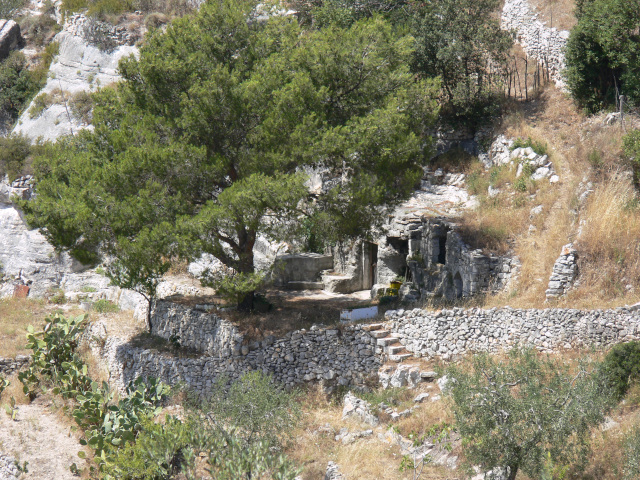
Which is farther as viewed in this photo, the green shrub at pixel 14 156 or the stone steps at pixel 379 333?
the green shrub at pixel 14 156

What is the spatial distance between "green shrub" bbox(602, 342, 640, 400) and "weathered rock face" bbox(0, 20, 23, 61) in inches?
1582

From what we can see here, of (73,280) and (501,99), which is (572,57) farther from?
(73,280)

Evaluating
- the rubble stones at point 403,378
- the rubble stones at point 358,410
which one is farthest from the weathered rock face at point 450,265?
the rubble stones at point 358,410

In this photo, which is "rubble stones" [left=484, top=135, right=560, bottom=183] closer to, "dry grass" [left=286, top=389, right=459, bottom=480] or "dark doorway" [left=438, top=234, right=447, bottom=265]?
"dark doorway" [left=438, top=234, right=447, bottom=265]

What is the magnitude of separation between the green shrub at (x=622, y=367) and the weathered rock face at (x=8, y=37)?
4017cm

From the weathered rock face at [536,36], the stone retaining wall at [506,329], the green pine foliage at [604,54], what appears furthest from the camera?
the weathered rock face at [536,36]

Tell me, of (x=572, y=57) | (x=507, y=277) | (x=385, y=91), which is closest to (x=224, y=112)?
(x=385, y=91)

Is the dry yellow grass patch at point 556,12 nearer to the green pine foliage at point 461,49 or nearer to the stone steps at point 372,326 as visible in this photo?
the green pine foliage at point 461,49

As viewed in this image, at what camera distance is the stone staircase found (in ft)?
51.4

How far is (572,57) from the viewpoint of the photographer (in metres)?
22.6

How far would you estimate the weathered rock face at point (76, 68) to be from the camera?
3341cm

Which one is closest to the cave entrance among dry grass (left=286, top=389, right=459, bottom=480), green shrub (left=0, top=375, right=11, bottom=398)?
dry grass (left=286, top=389, right=459, bottom=480)

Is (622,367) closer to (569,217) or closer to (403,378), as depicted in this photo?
(403,378)

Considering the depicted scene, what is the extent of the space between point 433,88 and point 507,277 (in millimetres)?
6247
